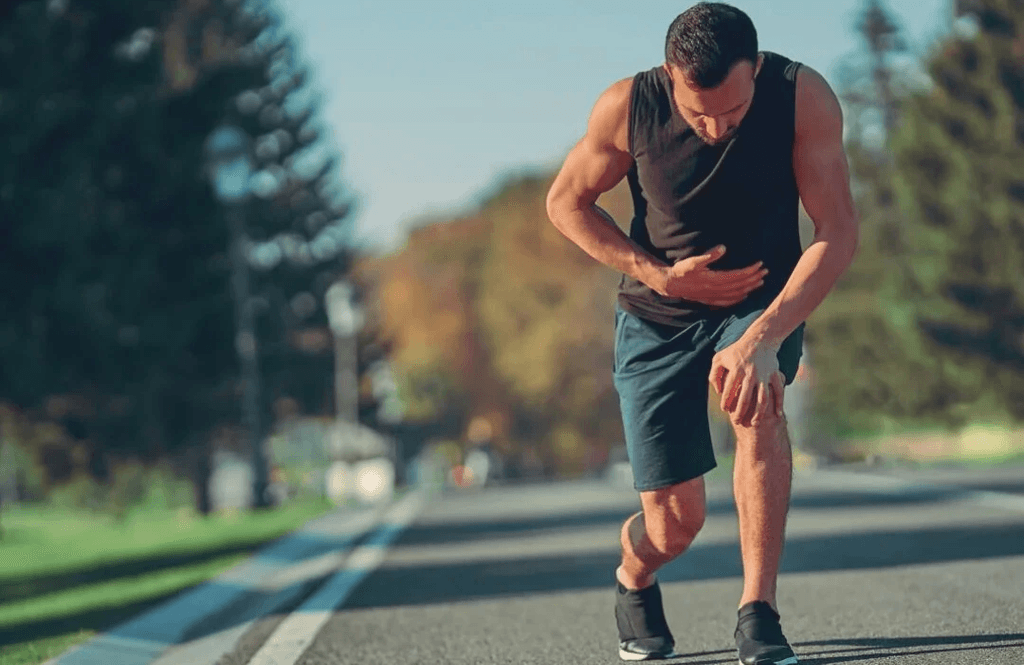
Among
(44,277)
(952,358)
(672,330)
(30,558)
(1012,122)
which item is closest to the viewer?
(672,330)

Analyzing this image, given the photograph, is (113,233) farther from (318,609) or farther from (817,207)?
(817,207)

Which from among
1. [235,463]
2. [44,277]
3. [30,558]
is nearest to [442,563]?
[30,558]

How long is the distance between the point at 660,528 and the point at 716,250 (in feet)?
3.10

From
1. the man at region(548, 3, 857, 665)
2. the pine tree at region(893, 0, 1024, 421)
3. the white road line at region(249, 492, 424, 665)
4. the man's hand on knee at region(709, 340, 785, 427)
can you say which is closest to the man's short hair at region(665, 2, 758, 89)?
the man at region(548, 3, 857, 665)

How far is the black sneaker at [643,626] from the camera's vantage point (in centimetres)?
577

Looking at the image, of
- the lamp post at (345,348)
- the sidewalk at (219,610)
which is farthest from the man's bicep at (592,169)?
the lamp post at (345,348)

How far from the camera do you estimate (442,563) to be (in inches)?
457

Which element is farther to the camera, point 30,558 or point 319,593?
point 30,558

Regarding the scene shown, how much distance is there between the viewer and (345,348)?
45.3 meters

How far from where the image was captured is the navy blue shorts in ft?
17.7

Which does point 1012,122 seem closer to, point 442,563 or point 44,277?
point 44,277

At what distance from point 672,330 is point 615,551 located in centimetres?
656

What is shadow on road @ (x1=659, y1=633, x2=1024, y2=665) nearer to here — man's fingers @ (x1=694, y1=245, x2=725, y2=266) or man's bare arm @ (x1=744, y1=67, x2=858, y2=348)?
man's bare arm @ (x1=744, y1=67, x2=858, y2=348)

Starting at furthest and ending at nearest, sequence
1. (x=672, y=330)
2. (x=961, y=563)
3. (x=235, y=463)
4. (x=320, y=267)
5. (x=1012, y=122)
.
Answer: (x=235, y=463)
(x=320, y=267)
(x=1012, y=122)
(x=961, y=563)
(x=672, y=330)
